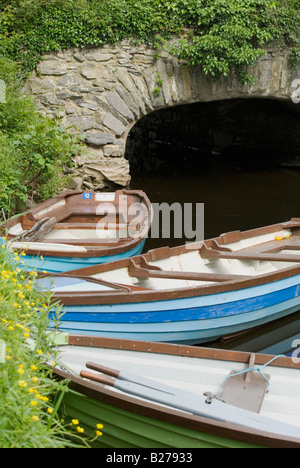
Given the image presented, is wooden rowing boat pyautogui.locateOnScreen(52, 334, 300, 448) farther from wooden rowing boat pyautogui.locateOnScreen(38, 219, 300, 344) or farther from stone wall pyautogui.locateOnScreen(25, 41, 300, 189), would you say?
stone wall pyautogui.locateOnScreen(25, 41, 300, 189)

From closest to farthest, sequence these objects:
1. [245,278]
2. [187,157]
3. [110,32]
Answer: [245,278] < [110,32] < [187,157]

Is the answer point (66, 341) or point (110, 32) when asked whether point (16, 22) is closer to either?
point (110, 32)

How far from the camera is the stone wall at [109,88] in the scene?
10.6 m

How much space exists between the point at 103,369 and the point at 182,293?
5.71 ft

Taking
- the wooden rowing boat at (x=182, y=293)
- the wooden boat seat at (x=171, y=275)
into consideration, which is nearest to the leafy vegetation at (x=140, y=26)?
the wooden rowing boat at (x=182, y=293)

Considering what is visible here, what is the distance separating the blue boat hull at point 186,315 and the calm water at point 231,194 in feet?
9.32

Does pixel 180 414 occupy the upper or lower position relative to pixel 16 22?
lower

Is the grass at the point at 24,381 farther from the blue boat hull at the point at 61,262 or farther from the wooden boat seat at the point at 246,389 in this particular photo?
the blue boat hull at the point at 61,262

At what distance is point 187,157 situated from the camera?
15.7m

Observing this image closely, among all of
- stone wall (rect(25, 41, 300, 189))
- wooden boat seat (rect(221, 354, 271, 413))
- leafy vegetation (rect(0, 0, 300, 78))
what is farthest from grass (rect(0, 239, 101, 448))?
leafy vegetation (rect(0, 0, 300, 78))

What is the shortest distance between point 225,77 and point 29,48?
12.2 ft

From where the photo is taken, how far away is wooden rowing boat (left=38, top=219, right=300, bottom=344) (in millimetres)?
5191

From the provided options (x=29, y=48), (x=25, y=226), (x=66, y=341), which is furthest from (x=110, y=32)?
(x=66, y=341)

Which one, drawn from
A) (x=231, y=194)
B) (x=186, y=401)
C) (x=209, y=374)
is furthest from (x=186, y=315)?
(x=231, y=194)
